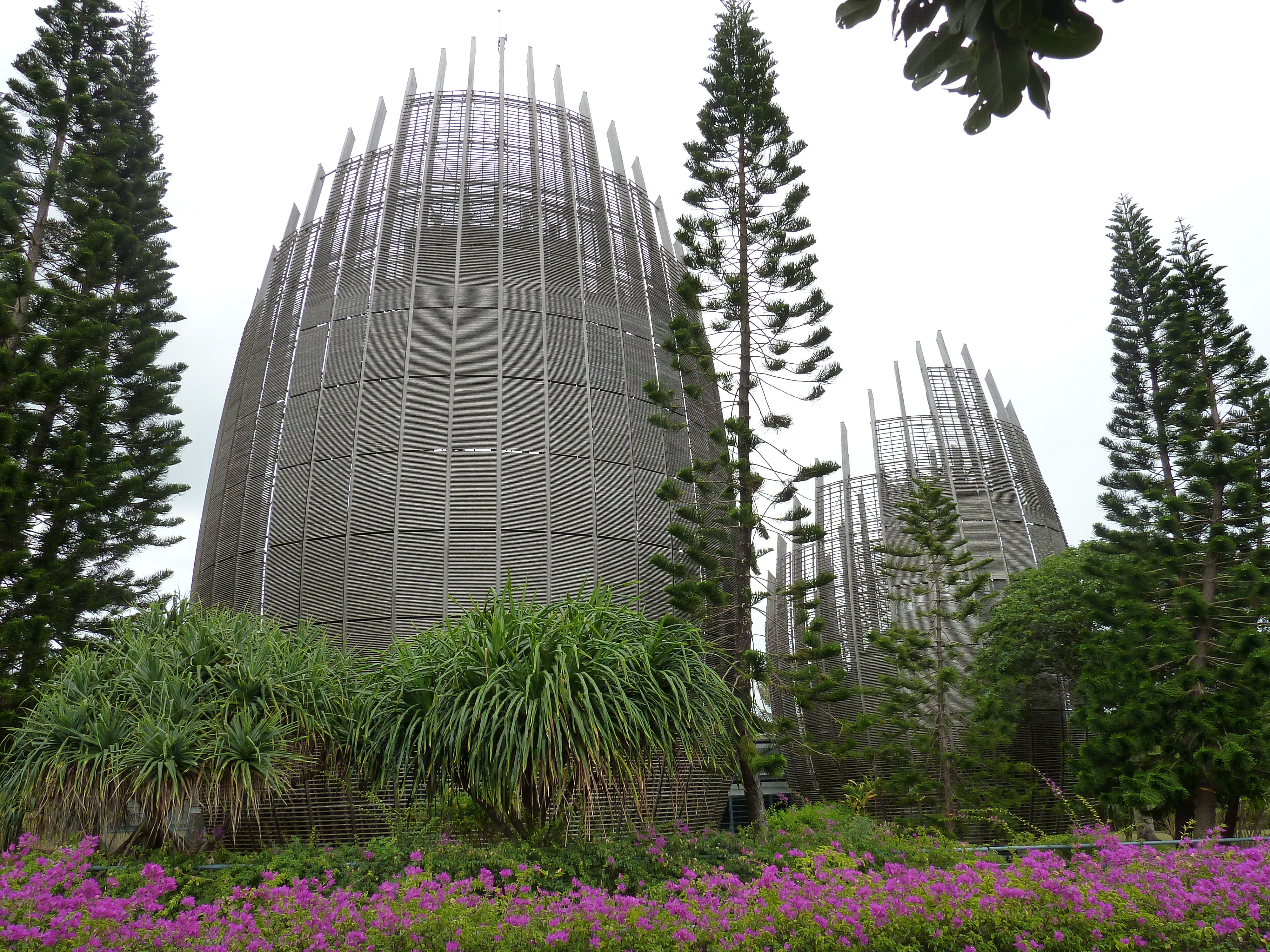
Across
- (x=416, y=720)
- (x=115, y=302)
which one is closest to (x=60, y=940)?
(x=416, y=720)

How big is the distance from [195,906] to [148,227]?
15.7m

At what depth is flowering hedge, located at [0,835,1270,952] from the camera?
4.43 m

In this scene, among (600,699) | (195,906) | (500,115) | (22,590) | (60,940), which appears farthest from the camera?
(500,115)

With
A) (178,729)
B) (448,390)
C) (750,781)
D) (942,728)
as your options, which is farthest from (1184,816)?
(178,729)

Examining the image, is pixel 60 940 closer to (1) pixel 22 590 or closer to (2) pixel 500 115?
(1) pixel 22 590

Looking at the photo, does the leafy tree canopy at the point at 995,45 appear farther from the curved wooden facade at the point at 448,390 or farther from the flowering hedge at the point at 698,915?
the curved wooden facade at the point at 448,390

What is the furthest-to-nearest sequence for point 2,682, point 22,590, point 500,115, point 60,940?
point 500,115 → point 22,590 → point 2,682 → point 60,940

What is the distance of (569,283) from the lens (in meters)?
16.6

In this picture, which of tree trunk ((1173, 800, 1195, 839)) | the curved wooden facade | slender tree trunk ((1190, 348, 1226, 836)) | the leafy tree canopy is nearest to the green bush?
the leafy tree canopy

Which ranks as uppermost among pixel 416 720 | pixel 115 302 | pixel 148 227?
pixel 148 227

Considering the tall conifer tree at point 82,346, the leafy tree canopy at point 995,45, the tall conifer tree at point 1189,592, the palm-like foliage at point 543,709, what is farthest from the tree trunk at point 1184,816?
the tall conifer tree at point 82,346

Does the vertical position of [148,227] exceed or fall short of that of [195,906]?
it exceeds it

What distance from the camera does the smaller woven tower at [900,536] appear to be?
60.1 feet

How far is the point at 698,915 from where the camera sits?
15.8 ft
